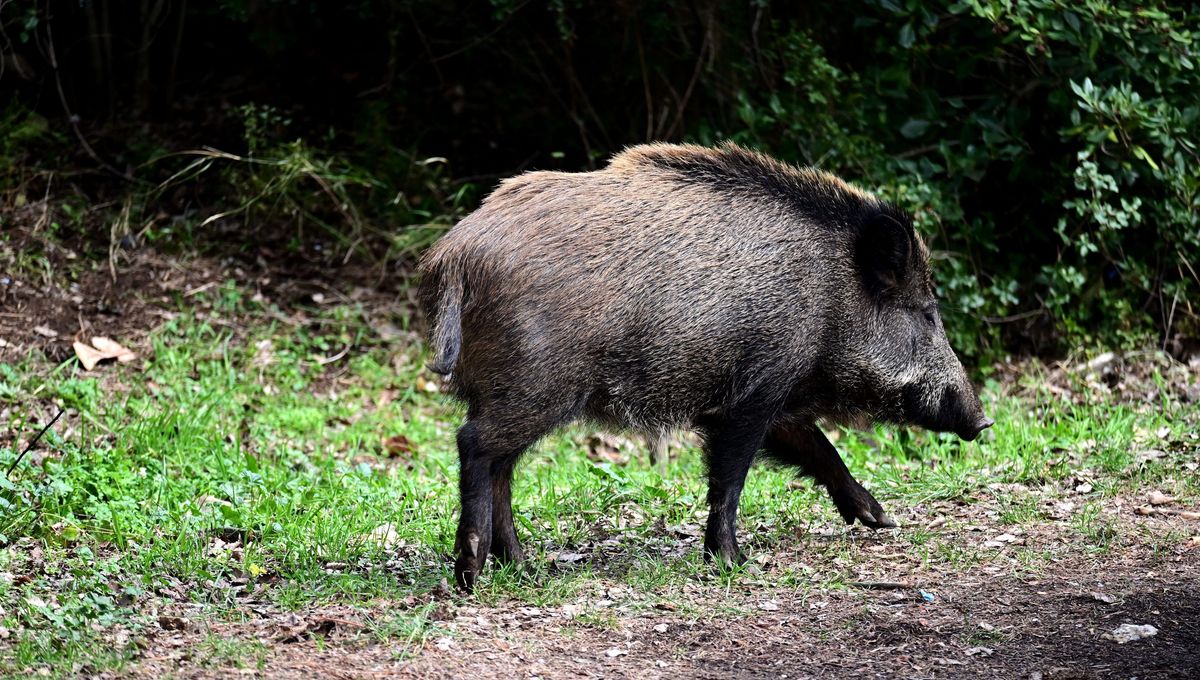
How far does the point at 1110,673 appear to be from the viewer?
10.9 feet

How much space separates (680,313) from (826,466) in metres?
1.08

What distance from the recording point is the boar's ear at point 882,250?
4.61 meters

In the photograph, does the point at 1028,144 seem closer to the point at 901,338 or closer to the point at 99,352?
the point at 901,338

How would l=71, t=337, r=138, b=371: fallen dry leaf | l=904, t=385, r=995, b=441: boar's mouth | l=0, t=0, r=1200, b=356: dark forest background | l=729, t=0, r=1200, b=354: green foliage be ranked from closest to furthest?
l=904, t=385, r=995, b=441: boar's mouth
l=71, t=337, r=138, b=371: fallen dry leaf
l=729, t=0, r=1200, b=354: green foliage
l=0, t=0, r=1200, b=356: dark forest background

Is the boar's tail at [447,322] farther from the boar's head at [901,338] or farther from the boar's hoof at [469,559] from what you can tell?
the boar's head at [901,338]

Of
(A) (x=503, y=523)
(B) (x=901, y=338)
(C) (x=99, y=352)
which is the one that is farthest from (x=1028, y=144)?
(C) (x=99, y=352)

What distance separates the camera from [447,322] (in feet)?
13.5

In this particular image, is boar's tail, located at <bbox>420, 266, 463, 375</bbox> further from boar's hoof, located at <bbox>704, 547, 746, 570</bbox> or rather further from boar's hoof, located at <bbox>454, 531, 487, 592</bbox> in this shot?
boar's hoof, located at <bbox>704, 547, 746, 570</bbox>

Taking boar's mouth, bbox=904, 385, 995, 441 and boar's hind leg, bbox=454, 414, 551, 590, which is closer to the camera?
Answer: boar's hind leg, bbox=454, 414, 551, 590

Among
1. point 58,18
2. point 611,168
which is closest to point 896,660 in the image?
point 611,168

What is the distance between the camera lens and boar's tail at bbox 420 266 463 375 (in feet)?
13.3

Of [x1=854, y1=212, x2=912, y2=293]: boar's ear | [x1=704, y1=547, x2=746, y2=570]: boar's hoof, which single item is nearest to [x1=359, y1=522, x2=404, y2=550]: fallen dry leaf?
[x1=704, y1=547, x2=746, y2=570]: boar's hoof

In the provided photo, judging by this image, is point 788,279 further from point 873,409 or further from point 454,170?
point 454,170

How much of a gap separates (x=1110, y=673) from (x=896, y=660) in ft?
1.83
